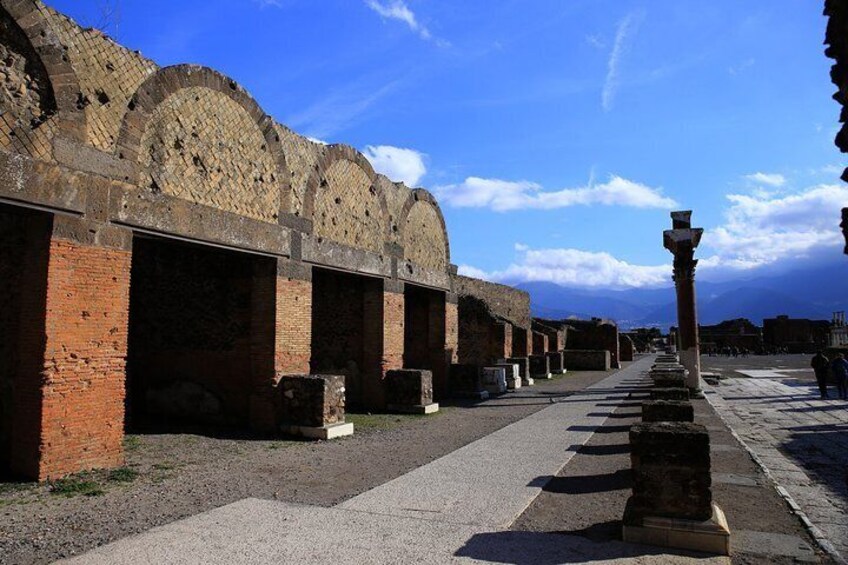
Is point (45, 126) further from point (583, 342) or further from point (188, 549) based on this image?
point (583, 342)

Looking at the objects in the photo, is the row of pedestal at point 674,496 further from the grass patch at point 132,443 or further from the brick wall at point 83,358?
the grass patch at point 132,443

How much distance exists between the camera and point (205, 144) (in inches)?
354

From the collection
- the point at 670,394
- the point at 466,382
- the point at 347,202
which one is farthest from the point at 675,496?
the point at 466,382

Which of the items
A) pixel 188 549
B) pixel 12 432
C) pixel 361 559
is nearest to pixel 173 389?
pixel 12 432

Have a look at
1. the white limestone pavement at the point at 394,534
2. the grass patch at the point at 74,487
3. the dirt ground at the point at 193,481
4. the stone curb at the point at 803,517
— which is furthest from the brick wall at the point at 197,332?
the stone curb at the point at 803,517

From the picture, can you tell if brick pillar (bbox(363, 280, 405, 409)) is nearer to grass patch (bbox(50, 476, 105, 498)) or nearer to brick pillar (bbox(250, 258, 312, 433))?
brick pillar (bbox(250, 258, 312, 433))

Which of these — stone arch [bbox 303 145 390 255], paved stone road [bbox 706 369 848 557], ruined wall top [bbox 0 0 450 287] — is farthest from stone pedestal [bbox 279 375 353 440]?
paved stone road [bbox 706 369 848 557]

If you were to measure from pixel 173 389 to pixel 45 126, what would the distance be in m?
5.63

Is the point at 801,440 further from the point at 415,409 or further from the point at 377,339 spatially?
the point at 377,339

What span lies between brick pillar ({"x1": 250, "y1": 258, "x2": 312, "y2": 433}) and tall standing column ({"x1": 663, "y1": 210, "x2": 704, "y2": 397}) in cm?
1133

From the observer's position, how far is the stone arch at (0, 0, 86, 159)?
630cm

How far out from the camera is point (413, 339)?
1756cm

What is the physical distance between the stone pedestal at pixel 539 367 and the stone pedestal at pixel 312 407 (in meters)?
14.9

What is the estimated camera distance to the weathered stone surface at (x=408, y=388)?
13.0 meters
